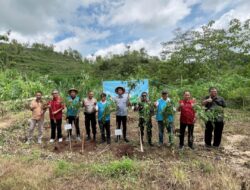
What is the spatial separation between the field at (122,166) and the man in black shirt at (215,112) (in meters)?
0.23

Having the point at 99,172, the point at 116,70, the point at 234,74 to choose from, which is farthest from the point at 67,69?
the point at 99,172

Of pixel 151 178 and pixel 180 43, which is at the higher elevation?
pixel 180 43

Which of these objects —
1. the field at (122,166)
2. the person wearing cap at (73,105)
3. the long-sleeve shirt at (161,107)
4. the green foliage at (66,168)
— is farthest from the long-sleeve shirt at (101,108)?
the green foliage at (66,168)

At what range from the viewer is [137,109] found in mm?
6055

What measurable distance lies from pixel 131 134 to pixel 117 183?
131 inches

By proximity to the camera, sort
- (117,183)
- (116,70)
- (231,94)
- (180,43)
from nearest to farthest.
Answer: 1. (117,183)
2. (231,94)
3. (180,43)
4. (116,70)

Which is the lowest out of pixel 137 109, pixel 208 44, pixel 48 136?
pixel 48 136

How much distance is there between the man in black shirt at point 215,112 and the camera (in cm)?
583

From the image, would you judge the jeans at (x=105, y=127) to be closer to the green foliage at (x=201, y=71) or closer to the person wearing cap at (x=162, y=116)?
the person wearing cap at (x=162, y=116)

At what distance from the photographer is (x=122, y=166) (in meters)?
4.47

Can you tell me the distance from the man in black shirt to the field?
0.23 m

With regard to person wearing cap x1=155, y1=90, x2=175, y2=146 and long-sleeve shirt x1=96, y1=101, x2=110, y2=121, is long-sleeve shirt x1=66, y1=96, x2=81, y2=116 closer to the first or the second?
long-sleeve shirt x1=96, y1=101, x2=110, y2=121

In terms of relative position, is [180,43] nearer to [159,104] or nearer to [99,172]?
[159,104]

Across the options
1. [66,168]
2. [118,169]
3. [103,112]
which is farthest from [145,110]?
[66,168]
